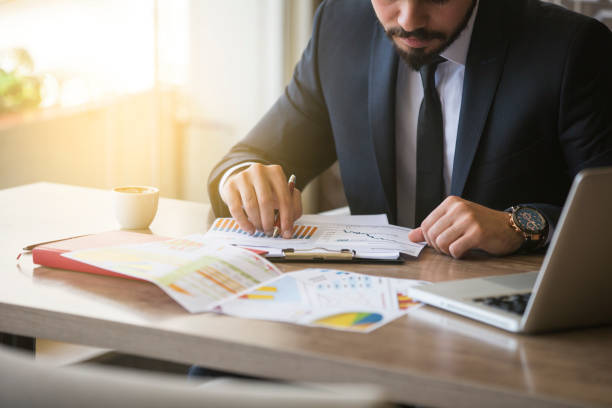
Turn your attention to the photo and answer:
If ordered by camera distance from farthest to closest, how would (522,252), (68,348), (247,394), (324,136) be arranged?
(68,348)
(324,136)
(522,252)
(247,394)

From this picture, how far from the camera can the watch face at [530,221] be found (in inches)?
46.0

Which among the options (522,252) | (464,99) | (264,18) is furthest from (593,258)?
(264,18)

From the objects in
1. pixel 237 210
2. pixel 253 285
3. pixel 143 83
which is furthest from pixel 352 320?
pixel 143 83

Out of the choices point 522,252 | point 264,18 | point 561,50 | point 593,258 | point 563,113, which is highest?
point 264,18

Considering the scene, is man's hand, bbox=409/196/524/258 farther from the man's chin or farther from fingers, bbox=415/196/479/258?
the man's chin

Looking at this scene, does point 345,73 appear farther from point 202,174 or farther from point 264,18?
point 202,174

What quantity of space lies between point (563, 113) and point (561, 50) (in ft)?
0.45

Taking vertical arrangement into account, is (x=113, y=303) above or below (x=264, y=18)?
below

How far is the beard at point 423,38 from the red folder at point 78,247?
0.71 meters

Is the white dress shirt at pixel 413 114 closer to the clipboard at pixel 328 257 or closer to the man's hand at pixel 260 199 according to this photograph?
the man's hand at pixel 260 199

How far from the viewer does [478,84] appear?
144 cm

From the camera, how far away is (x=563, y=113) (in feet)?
4.66

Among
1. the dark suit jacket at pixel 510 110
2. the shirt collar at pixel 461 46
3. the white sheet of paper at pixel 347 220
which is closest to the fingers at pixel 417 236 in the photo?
the white sheet of paper at pixel 347 220

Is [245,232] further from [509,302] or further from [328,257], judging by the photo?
[509,302]
